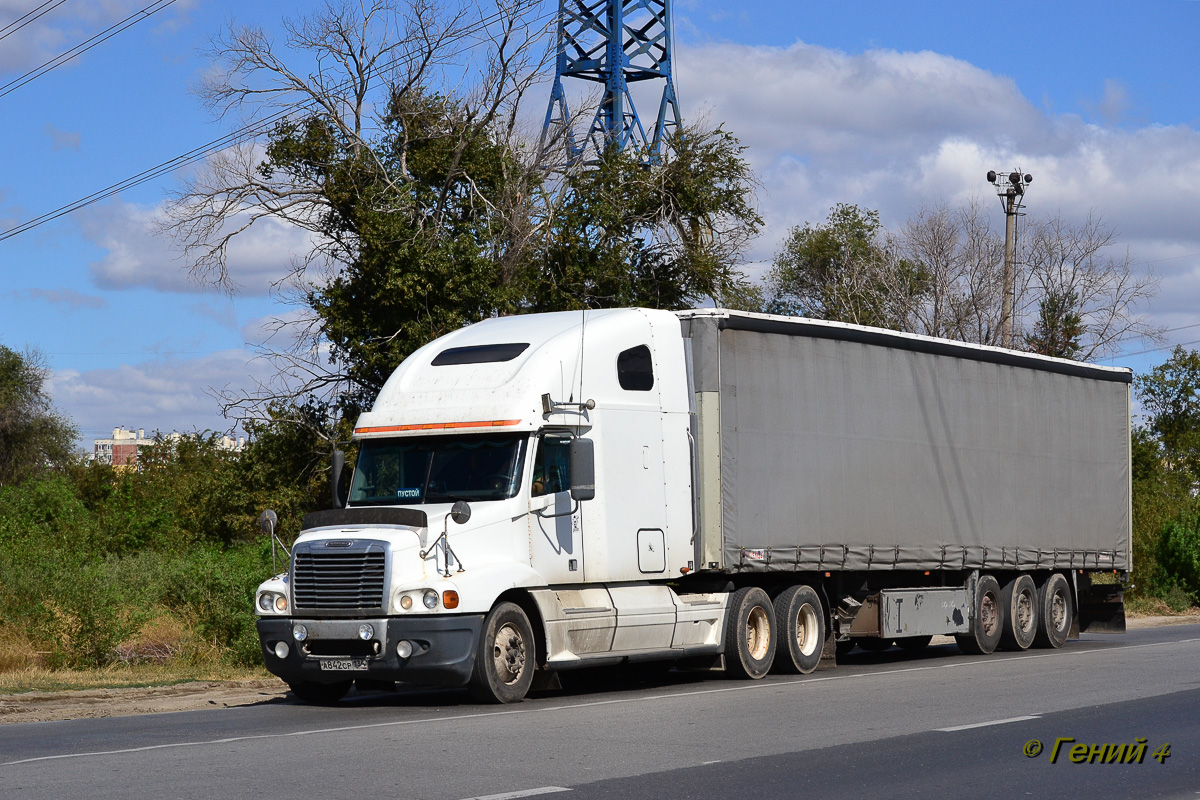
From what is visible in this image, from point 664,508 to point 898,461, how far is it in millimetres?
4324

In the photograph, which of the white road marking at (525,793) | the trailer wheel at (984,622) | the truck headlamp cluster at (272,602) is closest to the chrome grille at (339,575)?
the truck headlamp cluster at (272,602)

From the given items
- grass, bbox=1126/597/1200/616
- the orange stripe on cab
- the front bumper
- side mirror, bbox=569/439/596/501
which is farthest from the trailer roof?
grass, bbox=1126/597/1200/616

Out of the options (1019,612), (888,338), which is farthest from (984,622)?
(888,338)

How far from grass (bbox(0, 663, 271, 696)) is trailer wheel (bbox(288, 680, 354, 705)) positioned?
353 cm

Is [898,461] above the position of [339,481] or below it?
above

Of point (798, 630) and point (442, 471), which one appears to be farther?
point (798, 630)

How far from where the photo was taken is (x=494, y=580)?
1320cm

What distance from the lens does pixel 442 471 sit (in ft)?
45.9

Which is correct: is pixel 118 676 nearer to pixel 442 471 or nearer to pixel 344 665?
pixel 344 665

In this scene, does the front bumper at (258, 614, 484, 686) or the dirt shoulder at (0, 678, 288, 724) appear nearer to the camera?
the front bumper at (258, 614, 484, 686)

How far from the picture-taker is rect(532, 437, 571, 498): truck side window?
14.0m

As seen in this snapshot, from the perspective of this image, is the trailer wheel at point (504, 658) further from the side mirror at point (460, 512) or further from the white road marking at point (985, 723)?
the white road marking at point (985, 723)

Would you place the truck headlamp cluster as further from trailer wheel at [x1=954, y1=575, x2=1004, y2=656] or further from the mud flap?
the mud flap

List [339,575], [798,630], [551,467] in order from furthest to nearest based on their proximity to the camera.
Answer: [798,630], [551,467], [339,575]
